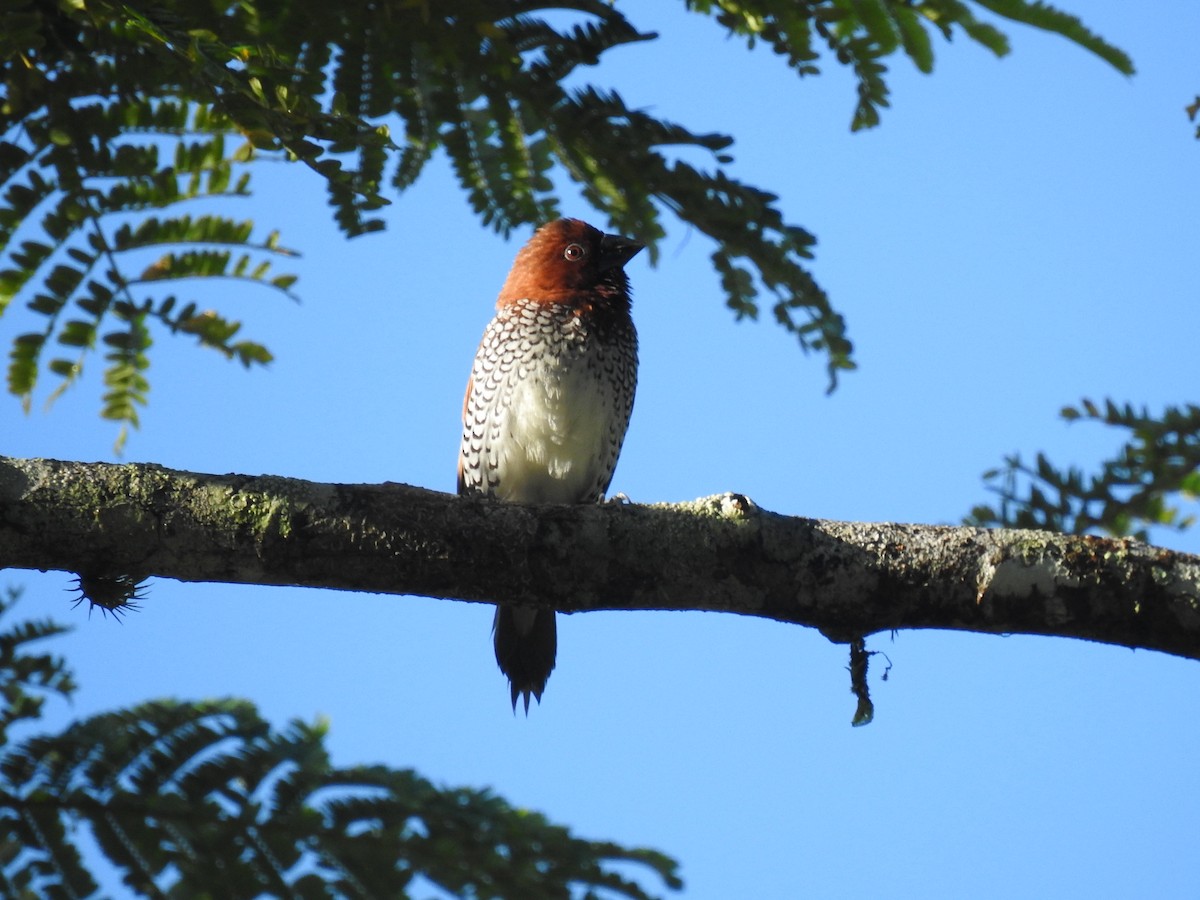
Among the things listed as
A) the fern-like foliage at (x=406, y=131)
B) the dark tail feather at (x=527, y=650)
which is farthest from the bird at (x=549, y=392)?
the fern-like foliage at (x=406, y=131)

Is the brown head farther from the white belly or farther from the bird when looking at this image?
the white belly

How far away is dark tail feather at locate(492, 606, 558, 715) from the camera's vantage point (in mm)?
6105

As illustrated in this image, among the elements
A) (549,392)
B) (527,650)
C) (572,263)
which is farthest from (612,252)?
(527,650)

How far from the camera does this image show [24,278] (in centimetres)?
402

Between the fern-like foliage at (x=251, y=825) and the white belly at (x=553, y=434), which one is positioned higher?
the white belly at (x=553, y=434)

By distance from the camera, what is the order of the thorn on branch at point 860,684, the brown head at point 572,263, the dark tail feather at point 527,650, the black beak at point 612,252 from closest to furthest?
1. the thorn on branch at point 860,684
2. the dark tail feather at point 527,650
3. the brown head at point 572,263
4. the black beak at point 612,252

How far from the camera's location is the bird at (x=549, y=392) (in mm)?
6156

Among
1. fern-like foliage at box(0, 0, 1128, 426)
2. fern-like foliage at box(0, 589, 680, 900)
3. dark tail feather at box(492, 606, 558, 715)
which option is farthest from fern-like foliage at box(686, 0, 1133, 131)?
dark tail feather at box(492, 606, 558, 715)

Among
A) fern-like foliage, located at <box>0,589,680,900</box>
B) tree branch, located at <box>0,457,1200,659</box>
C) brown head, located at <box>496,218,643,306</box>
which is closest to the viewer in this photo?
fern-like foliage, located at <box>0,589,680,900</box>

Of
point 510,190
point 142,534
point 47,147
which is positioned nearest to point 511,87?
point 510,190

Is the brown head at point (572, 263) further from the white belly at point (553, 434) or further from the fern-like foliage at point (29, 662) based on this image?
the fern-like foliage at point (29, 662)

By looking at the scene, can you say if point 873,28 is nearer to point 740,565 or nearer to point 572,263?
point 740,565

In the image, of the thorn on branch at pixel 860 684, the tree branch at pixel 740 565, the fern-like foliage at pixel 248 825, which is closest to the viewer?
the fern-like foliage at pixel 248 825

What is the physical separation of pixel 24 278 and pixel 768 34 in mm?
2361
